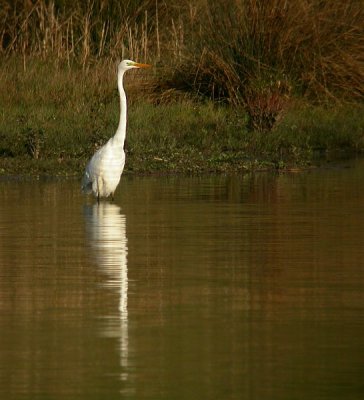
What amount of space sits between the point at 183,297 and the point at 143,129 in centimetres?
1196

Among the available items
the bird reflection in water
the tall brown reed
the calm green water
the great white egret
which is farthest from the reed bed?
the bird reflection in water

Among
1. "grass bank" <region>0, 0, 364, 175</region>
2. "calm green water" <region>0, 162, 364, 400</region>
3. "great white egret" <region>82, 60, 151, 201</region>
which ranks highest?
"grass bank" <region>0, 0, 364, 175</region>

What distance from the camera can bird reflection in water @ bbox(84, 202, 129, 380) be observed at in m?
7.94

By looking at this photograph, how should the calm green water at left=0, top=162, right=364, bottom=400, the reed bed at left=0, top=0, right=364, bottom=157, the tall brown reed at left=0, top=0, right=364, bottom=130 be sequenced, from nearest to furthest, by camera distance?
the calm green water at left=0, top=162, right=364, bottom=400, the reed bed at left=0, top=0, right=364, bottom=157, the tall brown reed at left=0, top=0, right=364, bottom=130

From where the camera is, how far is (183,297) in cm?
899

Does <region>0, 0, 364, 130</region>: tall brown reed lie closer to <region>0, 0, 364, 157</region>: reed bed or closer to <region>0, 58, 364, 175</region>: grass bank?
<region>0, 0, 364, 157</region>: reed bed

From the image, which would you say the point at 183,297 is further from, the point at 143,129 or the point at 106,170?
the point at 143,129

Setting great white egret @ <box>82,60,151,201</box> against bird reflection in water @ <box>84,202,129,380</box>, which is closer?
bird reflection in water @ <box>84,202,129,380</box>

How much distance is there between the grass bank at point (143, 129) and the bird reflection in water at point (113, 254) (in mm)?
3960

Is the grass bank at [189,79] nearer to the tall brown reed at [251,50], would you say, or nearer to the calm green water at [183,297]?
the tall brown reed at [251,50]

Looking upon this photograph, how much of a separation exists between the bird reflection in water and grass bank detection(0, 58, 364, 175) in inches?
156

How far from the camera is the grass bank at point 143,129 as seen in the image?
18.8 m

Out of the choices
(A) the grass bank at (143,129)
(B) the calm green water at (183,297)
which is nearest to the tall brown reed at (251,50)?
(A) the grass bank at (143,129)

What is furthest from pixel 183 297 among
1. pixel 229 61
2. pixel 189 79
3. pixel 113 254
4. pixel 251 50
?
pixel 189 79
